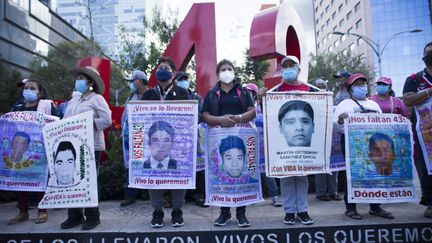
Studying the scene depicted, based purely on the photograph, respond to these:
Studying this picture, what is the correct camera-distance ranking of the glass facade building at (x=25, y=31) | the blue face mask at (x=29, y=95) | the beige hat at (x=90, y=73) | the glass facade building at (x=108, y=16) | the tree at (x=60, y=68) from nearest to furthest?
the beige hat at (x=90, y=73) → the blue face mask at (x=29, y=95) → the tree at (x=60, y=68) → the glass facade building at (x=25, y=31) → the glass facade building at (x=108, y=16)

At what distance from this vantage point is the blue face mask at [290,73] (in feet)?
15.1

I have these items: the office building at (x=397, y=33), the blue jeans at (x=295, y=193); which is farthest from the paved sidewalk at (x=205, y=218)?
the office building at (x=397, y=33)

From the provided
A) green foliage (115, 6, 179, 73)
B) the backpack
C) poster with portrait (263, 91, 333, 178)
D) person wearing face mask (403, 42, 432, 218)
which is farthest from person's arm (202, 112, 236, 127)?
green foliage (115, 6, 179, 73)

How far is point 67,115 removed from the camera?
4723 mm

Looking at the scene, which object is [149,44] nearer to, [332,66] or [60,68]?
[60,68]

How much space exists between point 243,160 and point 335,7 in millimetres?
71319

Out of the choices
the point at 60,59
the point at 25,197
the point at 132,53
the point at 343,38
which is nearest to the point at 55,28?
the point at 60,59

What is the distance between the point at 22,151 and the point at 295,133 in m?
3.48

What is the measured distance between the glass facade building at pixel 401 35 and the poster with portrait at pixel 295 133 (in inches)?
2100

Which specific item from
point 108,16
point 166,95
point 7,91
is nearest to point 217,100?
point 166,95

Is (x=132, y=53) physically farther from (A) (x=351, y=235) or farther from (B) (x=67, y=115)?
(A) (x=351, y=235)

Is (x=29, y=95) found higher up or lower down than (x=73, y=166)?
higher up

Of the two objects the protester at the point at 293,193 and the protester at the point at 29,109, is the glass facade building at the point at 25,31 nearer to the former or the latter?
the protester at the point at 29,109

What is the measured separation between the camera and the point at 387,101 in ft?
17.5
